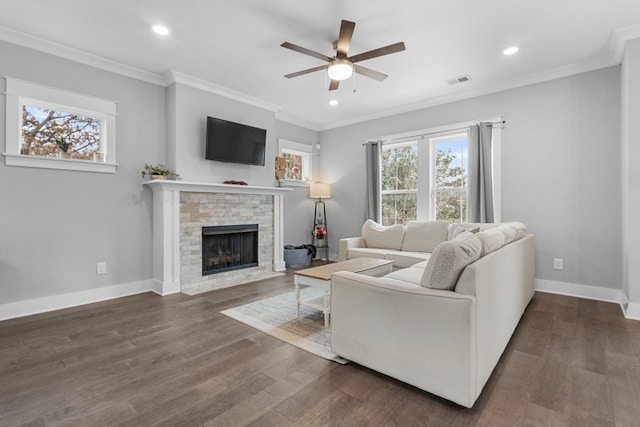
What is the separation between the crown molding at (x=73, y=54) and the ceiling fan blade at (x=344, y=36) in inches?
104

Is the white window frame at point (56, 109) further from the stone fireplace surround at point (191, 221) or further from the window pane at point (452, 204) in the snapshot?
the window pane at point (452, 204)

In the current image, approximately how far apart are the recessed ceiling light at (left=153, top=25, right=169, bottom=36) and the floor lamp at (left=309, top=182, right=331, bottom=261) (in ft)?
11.7

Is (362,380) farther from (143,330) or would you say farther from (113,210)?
(113,210)

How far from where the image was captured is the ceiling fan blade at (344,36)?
2410 mm

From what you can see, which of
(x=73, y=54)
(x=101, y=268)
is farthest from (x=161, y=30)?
(x=101, y=268)

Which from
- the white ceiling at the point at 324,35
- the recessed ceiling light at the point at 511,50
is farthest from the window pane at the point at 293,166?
the recessed ceiling light at the point at 511,50

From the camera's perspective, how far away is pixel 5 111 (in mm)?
2992

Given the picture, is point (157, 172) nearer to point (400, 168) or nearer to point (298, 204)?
point (298, 204)

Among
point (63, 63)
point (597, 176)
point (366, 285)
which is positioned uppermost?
point (63, 63)

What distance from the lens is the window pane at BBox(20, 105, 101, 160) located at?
3184 mm

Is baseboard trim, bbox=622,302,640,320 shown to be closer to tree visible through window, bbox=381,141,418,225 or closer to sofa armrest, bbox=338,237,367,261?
tree visible through window, bbox=381,141,418,225

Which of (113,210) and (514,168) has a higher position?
(514,168)

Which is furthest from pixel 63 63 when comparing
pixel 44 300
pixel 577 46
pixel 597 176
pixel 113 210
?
pixel 597 176

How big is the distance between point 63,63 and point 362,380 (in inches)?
171
